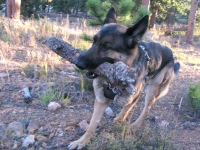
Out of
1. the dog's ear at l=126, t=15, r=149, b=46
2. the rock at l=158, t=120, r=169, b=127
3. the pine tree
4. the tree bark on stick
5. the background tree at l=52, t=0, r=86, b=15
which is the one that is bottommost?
the rock at l=158, t=120, r=169, b=127

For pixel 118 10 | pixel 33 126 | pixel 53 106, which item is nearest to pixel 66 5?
pixel 118 10

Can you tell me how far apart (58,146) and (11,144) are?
53cm

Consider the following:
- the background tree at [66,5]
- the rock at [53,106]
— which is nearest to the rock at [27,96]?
the rock at [53,106]

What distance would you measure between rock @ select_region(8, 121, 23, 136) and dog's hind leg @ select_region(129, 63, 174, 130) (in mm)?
1680

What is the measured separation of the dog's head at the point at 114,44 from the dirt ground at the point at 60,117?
0.86 metres

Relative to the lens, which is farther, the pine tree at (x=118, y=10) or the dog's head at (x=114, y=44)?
the pine tree at (x=118, y=10)

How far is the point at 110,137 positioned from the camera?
2652 mm

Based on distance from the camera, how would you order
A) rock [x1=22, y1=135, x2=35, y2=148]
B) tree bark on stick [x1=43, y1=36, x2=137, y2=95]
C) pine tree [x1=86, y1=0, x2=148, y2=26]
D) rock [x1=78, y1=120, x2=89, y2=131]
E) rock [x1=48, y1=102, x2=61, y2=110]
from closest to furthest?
tree bark on stick [x1=43, y1=36, x2=137, y2=95], rock [x1=22, y1=135, x2=35, y2=148], rock [x1=78, y1=120, x2=89, y2=131], rock [x1=48, y1=102, x2=61, y2=110], pine tree [x1=86, y1=0, x2=148, y2=26]

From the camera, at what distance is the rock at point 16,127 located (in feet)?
9.73

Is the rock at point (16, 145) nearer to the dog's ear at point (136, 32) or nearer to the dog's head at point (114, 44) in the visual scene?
the dog's head at point (114, 44)

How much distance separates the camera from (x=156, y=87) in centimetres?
396

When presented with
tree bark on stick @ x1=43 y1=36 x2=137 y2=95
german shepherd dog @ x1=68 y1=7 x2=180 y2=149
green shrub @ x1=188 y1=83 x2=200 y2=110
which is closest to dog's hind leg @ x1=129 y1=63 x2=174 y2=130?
german shepherd dog @ x1=68 y1=7 x2=180 y2=149

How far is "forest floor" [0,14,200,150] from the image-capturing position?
2.87 meters

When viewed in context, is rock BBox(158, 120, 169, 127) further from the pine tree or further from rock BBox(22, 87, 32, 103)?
rock BBox(22, 87, 32, 103)
